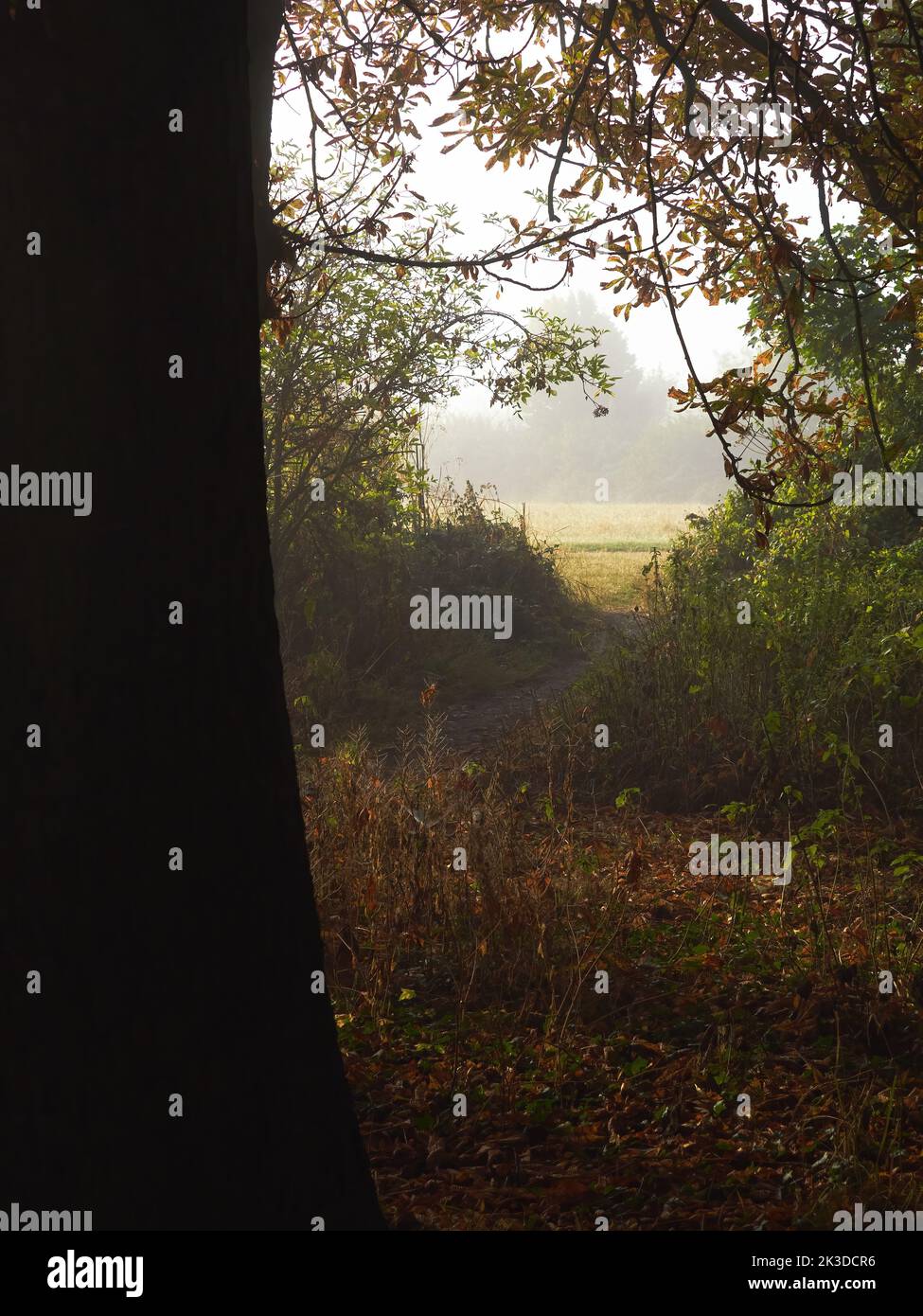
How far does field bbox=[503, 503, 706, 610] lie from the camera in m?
16.1

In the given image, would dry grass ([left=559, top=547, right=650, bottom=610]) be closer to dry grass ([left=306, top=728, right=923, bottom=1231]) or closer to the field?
the field

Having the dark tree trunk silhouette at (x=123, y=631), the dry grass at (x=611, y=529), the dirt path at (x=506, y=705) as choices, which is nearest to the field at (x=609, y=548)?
the dry grass at (x=611, y=529)

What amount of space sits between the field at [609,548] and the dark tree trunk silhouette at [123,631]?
1132 cm

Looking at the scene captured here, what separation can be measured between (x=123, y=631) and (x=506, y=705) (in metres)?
7.72

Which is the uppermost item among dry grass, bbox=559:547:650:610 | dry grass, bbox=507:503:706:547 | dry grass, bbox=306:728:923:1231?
dry grass, bbox=507:503:706:547

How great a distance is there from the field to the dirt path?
2.55 meters

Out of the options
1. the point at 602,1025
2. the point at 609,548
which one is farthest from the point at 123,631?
the point at 609,548

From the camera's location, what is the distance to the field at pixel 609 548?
1606 cm

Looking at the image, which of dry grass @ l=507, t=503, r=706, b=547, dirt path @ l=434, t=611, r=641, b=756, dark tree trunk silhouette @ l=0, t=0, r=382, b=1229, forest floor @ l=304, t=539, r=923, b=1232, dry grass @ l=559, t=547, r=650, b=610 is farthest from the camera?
dry grass @ l=507, t=503, r=706, b=547

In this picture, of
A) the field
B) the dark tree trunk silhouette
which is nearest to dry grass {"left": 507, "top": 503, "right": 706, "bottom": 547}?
the field

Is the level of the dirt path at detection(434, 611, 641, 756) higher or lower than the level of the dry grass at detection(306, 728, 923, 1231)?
higher

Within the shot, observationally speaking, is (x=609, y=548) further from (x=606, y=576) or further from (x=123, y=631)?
(x=123, y=631)

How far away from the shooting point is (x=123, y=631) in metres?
2.38
